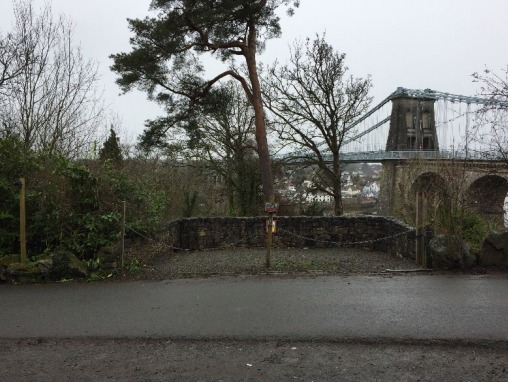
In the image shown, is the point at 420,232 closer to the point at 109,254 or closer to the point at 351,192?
the point at 109,254

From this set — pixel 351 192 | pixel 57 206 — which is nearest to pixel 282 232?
pixel 57 206

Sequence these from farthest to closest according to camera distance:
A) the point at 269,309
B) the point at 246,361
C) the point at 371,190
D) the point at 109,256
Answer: the point at 371,190 < the point at 109,256 < the point at 269,309 < the point at 246,361

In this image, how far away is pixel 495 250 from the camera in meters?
7.80

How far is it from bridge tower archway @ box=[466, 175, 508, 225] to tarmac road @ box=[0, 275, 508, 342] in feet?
9.01

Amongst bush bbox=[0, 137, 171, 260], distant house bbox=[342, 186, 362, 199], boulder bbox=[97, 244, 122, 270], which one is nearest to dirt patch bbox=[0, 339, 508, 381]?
boulder bbox=[97, 244, 122, 270]

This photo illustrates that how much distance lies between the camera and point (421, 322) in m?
5.26

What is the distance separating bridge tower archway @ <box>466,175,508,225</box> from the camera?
9625mm

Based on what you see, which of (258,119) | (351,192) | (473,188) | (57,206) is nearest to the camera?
(57,206)

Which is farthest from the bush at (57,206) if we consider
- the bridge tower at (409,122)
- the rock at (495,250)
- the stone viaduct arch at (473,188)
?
the bridge tower at (409,122)

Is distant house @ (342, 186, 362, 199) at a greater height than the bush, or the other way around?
distant house @ (342, 186, 362, 199)

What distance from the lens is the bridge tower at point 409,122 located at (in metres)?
38.6

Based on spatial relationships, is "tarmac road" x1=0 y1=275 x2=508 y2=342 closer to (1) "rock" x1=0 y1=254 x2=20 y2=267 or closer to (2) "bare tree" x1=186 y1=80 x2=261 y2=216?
(1) "rock" x1=0 y1=254 x2=20 y2=267

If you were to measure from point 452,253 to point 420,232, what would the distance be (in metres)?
0.88

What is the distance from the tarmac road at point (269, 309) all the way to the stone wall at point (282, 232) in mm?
7273
